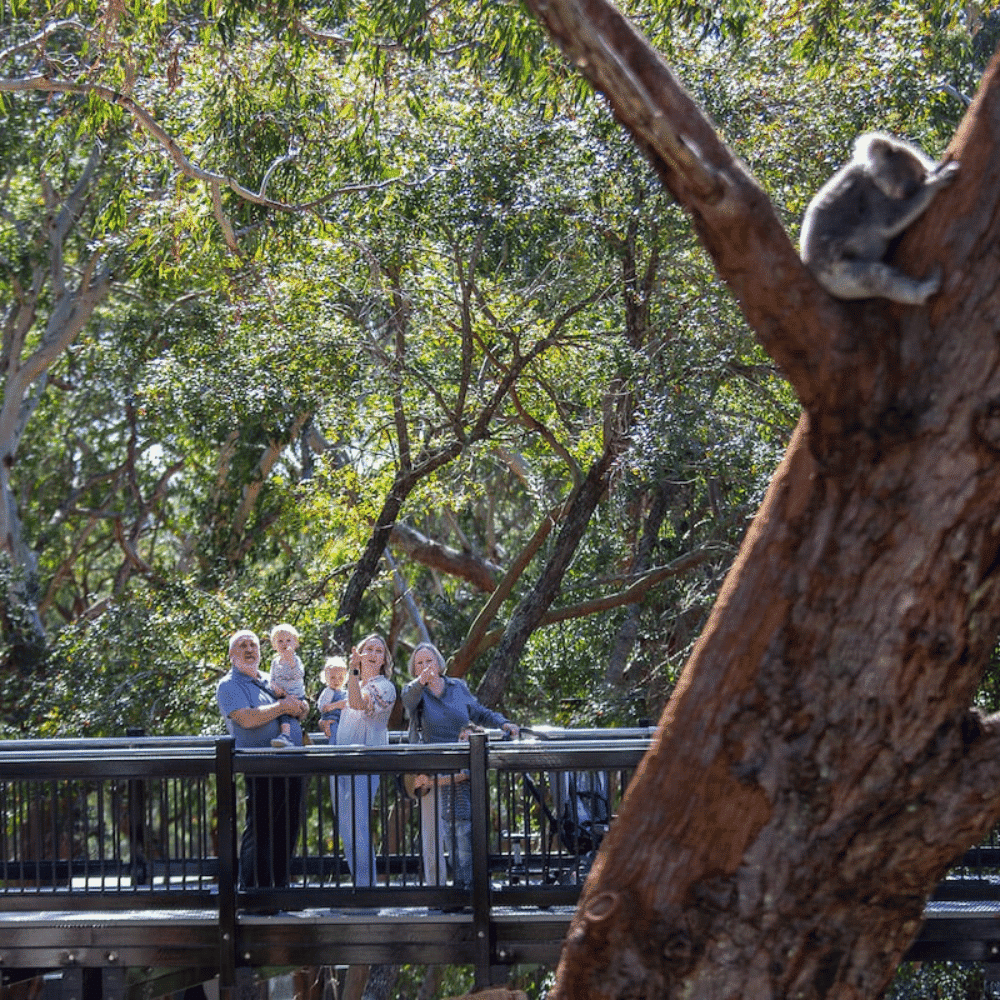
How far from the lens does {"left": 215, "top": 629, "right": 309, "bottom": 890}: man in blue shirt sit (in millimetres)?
6648

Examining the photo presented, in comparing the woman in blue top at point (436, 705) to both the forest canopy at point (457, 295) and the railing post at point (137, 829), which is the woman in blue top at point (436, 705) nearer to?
the railing post at point (137, 829)

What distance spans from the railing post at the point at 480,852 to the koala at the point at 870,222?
3.06 m

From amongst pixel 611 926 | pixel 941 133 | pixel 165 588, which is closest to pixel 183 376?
pixel 165 588

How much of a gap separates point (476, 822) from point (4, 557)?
13.6m

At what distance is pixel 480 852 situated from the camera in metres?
6.21

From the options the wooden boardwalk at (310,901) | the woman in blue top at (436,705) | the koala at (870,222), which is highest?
the koala at (870,222)

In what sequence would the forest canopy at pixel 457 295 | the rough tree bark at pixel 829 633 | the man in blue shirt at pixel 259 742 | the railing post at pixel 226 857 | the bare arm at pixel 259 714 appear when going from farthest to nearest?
the forest canopy at pixel 457 295 < the bare arm at pixel 259 714 < the man in blue shirt at pixel 259 742 < the railing post at pixel 226 857 < the rough tree bark at pixel 829 633

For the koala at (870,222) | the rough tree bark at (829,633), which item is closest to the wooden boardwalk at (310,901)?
the rough tree bark at (829,633)

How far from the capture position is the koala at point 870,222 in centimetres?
316

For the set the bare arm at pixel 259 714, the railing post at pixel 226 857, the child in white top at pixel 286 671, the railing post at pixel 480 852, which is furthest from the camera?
the child in white top at pixel 286 671

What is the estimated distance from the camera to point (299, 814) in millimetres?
6840

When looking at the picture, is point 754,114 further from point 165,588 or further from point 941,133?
point 165,588

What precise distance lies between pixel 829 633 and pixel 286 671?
4.30 m

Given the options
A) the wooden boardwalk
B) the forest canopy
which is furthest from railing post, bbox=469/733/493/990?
the forest canopy
